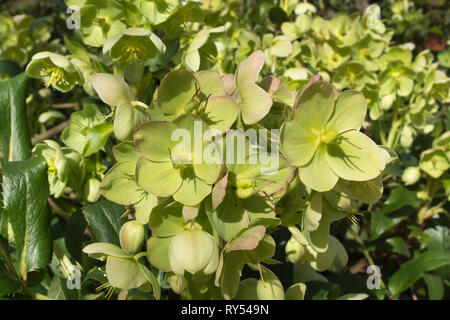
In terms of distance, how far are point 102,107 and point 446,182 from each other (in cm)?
103

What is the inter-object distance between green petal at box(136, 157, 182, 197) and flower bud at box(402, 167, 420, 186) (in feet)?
3.18

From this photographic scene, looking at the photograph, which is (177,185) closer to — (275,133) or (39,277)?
(275,133)

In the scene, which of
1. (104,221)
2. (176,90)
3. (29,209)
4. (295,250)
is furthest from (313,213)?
(29,209)

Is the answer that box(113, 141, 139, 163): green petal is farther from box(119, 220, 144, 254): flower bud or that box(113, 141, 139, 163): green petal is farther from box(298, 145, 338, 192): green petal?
box(298, 145, 338, 192): green petal

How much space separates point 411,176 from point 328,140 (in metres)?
0.81

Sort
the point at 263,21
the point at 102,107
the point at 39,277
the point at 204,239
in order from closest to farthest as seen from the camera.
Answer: the point at 204,239
the point at 39,277
the point at 102,107
the point at 263,21

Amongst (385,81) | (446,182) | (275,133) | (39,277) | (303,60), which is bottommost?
(446,182)

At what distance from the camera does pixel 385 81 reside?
1.41 metres

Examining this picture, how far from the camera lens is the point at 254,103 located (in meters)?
0.62

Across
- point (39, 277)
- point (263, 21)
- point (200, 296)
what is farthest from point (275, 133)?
point (263, 21)

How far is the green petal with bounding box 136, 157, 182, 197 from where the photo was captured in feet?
2.06

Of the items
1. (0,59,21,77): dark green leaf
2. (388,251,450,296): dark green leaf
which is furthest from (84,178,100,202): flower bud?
(388,251,450,296): dark green leaf

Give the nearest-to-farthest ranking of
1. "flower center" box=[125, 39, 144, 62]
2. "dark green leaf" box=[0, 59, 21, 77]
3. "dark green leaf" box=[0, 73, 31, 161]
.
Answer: "flower center" box=[125, 39, 144, 62] → "dark green leaf" box=[0, 73, 31, 161] → "dark green leaf" box=[0, 59, 21, 77]

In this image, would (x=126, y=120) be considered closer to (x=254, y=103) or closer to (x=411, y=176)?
(x=254, y=103)
